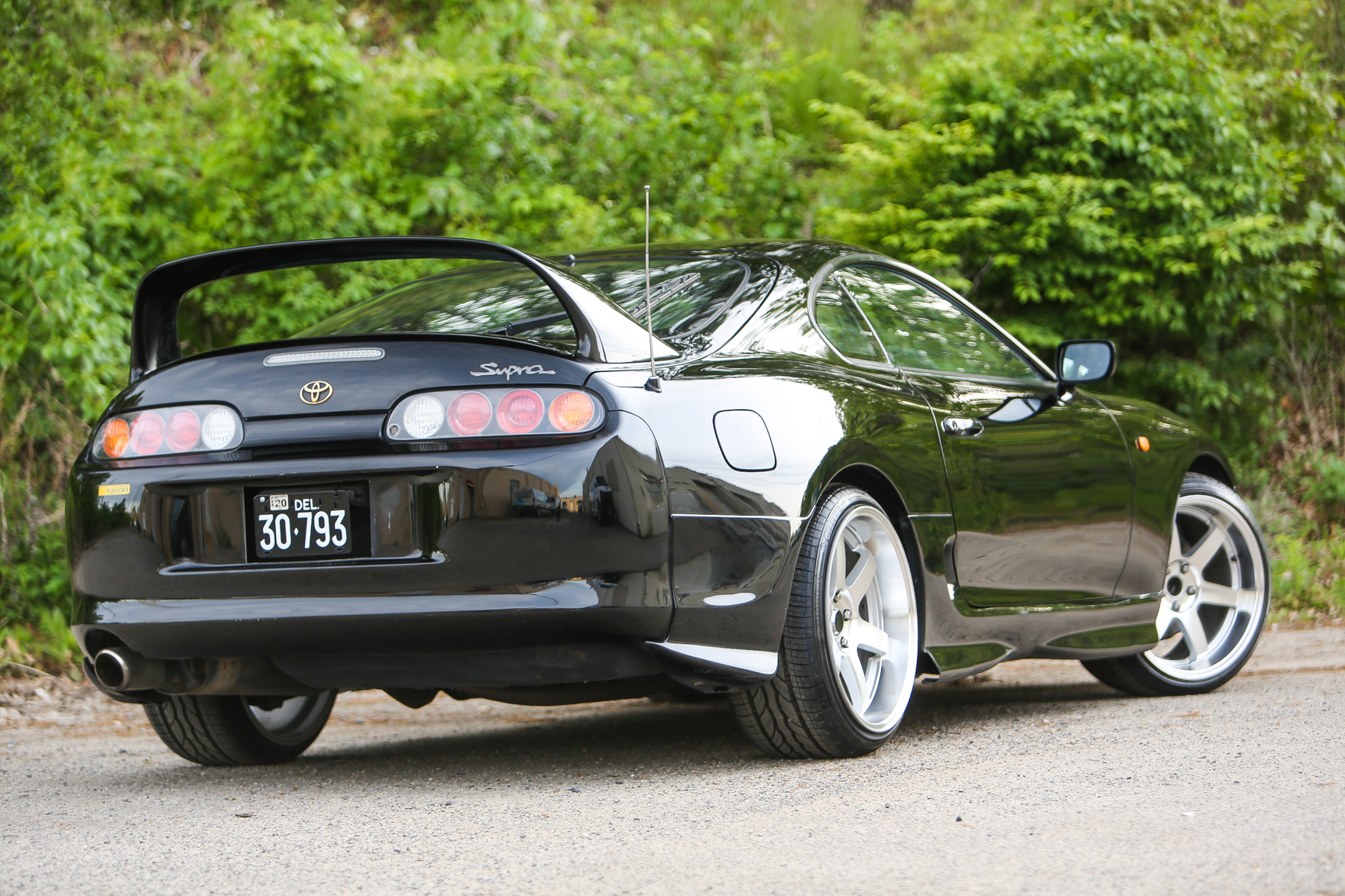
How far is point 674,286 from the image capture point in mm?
3848

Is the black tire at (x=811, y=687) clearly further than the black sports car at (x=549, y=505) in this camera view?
Yes

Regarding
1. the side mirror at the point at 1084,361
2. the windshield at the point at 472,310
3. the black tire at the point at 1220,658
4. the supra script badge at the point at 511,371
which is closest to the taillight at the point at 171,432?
the windshield at the point at 472,310

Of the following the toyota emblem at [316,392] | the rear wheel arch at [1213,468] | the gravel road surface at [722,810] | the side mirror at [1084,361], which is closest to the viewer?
the gravel road surface at [722,810]

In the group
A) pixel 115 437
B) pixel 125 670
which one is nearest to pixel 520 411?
pixel 115 437

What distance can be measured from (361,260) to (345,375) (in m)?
0.41

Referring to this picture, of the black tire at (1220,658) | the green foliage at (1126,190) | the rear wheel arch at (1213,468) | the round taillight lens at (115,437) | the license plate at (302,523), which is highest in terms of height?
the green foliage at (1126,190)

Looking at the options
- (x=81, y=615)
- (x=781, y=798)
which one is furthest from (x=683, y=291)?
(x=81, y=615)

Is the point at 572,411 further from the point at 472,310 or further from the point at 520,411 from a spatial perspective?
the point at 472,310

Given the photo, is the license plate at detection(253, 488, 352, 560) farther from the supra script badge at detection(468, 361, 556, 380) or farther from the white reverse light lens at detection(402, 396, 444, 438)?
the supra script badge at detection(468, 361, 556, 380)

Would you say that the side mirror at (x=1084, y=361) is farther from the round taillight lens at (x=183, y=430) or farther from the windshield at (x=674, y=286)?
the round taillight lens at (x=183, y=430)

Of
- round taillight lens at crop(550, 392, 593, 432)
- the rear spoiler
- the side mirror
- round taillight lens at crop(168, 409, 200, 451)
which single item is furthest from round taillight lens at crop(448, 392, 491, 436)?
the side mirror

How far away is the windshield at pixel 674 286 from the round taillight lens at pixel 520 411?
0.52 m

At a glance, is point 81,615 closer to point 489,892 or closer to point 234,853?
point 234,853

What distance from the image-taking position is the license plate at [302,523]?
3148mm
